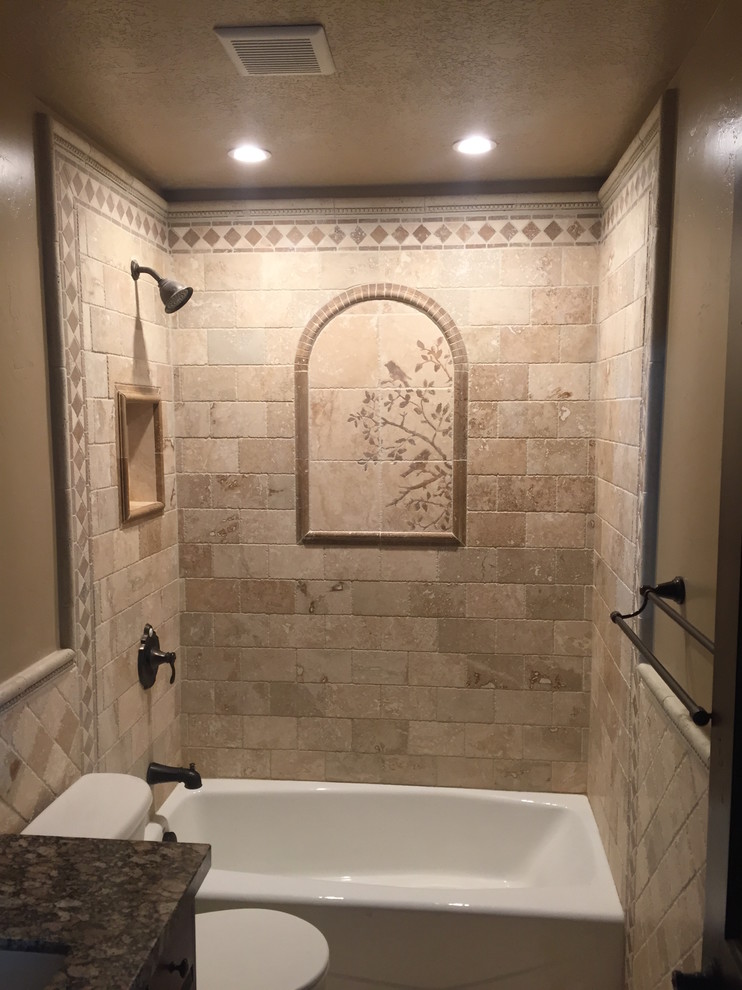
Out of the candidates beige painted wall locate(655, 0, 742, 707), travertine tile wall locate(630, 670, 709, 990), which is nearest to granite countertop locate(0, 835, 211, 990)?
travertine tile wall locate(630, 670, 709, 990)

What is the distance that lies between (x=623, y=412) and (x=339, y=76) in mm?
1261

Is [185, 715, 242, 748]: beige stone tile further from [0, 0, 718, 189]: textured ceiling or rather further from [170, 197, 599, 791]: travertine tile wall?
[0, 0, 718, 189]: textured ceiling

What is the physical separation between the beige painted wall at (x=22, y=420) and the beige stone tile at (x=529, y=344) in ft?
5.26

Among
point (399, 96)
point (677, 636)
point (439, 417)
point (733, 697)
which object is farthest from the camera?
point (439, 417)

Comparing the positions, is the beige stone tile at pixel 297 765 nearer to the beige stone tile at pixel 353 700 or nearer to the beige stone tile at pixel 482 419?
the beige stone tile at pixel 353 700

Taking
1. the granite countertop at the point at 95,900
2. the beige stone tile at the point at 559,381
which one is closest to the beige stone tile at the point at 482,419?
the beige stone tile at the point at 559,381

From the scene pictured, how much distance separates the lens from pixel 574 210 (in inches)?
107

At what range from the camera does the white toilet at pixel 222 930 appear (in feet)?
6.02

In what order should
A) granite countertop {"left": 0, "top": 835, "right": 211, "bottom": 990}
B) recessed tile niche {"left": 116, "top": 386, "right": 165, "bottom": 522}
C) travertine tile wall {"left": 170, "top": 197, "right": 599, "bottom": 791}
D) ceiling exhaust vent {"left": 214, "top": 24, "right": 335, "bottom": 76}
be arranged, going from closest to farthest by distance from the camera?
granite countertop {"left": 0, "top": 835, "right": 211, "bottom": 990} → ceiling exhaust vent {"left": 214, "top": 24, "right": 335, "bottom": 76} → recessed tile niche {"left": 116, "top": 386, "right": 165, "bottom": 522} → travertine tile wall {"left": 170, "top": 197, "right": 599, "bottom": 791}

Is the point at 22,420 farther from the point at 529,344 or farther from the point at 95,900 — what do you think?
the point at 529,344

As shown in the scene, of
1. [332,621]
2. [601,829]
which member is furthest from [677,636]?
[332,621]

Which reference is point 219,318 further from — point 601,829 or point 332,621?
point 601,829

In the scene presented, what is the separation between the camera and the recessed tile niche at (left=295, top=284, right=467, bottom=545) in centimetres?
280

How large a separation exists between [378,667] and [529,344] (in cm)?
138
